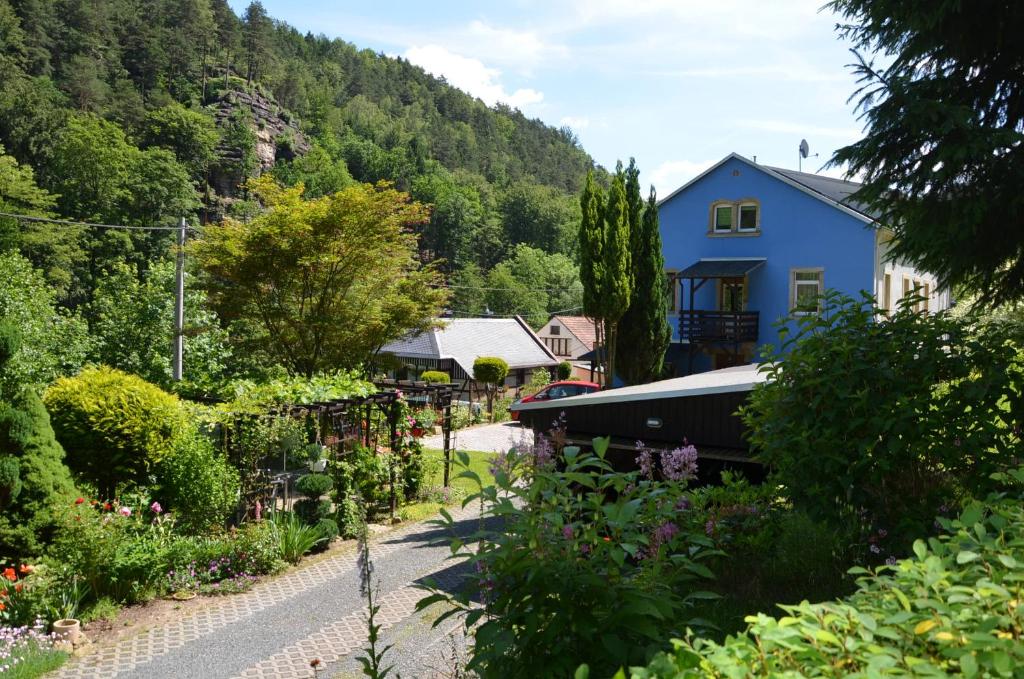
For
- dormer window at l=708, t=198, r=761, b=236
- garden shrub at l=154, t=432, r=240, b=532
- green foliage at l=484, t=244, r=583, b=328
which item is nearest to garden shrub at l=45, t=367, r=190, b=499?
garden shrub at l=154, t=432, r=240, b=532

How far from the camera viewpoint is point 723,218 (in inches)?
1092

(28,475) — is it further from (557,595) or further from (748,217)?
(748,217)

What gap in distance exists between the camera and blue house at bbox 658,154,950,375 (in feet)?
82.0

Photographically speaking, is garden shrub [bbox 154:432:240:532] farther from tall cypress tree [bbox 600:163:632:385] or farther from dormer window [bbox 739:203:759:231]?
dormer window [bbox 739:203:759:231]

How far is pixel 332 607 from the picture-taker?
31.2 ft

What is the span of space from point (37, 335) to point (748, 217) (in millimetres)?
22307

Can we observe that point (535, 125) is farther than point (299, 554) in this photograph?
Yes

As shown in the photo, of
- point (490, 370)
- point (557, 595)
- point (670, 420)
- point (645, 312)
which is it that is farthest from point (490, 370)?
point (557, 595)

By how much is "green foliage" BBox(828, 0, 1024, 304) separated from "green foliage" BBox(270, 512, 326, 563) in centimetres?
876

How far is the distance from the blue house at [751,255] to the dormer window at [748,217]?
36 millimetres

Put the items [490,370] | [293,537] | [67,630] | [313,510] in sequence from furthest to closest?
[490,370] → [313,510] → [293,537] → [67,630]

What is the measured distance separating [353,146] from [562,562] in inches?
4234

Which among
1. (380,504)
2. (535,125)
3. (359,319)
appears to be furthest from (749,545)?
(535,125)

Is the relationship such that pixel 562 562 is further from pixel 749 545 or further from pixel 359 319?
pixel 359 319
